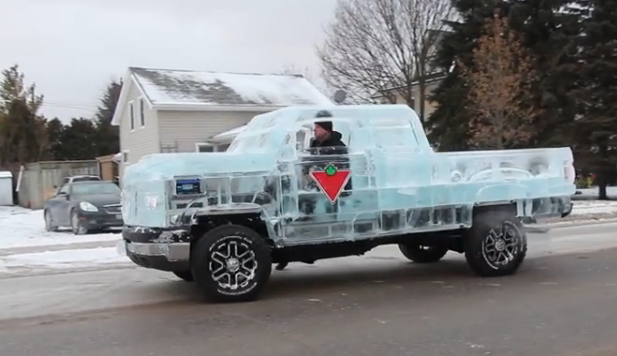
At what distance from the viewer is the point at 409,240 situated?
30.7 feet

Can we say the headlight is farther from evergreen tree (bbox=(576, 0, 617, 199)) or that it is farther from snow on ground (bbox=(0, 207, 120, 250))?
evergreen tree (bbox=(576, 0, 617, 199))

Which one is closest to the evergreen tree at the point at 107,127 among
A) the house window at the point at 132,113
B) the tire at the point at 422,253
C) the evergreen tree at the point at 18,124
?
the evergreen tree at the point at 18,124

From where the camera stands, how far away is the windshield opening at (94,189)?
18984mm

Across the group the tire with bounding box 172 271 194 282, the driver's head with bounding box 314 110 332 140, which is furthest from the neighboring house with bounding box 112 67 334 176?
the driver's head with bounding box 314 110 332 140

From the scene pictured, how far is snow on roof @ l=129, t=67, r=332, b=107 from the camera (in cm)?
3159

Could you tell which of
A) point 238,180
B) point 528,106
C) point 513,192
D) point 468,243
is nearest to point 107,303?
point 238,180

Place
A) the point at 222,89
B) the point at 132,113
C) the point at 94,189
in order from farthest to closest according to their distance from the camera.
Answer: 1. the point at 132,113
2. the point at 222,89
3. the point at 94,189

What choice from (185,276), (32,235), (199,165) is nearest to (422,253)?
(185,276)

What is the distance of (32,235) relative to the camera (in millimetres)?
18906

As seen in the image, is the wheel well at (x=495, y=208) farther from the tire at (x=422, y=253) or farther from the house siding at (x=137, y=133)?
the house siding at (x=137, y=133)

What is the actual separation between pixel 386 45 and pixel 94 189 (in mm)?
21268

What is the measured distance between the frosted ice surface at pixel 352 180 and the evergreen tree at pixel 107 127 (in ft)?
141

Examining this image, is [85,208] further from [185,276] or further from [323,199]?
[323,199]

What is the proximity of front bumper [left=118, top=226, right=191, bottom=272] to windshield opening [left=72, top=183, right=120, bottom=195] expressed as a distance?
37.7 ft
